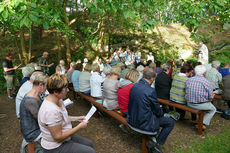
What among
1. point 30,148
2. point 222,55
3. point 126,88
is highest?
point 222,55

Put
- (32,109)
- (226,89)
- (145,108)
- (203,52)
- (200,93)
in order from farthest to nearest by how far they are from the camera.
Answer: (203,52), (226,89), (200,93), (145,108), (32,109)

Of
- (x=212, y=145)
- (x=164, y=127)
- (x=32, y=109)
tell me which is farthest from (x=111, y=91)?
(x=212, y=145)

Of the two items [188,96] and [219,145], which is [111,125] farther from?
[219,145]

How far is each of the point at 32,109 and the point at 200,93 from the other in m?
3.58

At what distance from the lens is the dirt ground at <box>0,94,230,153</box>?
11.5 ft

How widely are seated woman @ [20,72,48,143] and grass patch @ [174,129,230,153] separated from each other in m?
2.85

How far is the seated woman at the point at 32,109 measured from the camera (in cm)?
238

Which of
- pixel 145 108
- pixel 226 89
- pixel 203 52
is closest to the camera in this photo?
pixel 145 108

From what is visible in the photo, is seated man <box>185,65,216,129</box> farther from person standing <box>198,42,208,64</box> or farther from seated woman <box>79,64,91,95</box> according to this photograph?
person standing <box>198,42,208,64</box>

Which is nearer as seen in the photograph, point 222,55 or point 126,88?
point 126,88

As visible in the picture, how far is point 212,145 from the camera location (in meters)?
3.45

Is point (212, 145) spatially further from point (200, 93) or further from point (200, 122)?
point (200, 93)

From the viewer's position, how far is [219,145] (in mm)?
3457

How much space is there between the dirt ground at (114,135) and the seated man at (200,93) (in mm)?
618
